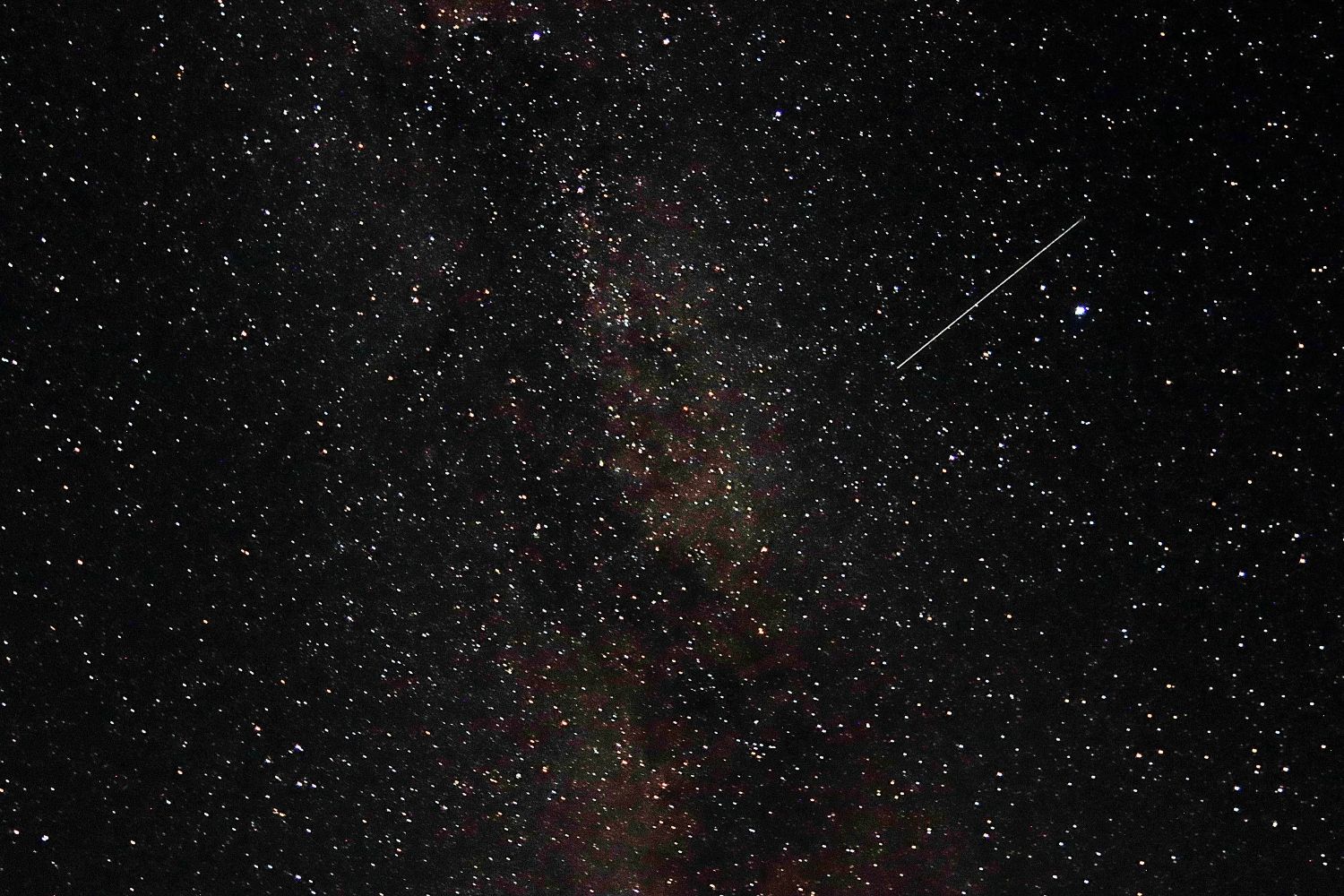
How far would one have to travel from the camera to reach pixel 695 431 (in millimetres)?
485

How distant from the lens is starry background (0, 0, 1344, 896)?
17.7 inches

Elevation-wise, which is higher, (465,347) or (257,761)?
(465,347)

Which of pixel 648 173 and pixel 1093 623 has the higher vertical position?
pixel 648 173

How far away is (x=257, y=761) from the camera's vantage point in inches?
21.6

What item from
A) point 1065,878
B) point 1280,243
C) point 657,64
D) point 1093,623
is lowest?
point 1065,878

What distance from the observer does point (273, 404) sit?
1.66 ft

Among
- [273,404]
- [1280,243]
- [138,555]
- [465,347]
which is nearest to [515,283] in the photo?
[465,347]

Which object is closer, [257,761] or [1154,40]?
[1154,40]

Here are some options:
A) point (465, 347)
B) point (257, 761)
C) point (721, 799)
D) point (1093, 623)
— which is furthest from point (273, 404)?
point (1093, 623)

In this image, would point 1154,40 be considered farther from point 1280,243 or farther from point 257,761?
point 257,761

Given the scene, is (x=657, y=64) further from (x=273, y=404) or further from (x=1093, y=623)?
(x=1093, y=623)

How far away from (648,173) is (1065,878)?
1.61ft

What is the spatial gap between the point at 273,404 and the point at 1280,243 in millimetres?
578

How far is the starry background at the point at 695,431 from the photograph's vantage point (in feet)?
1.48
